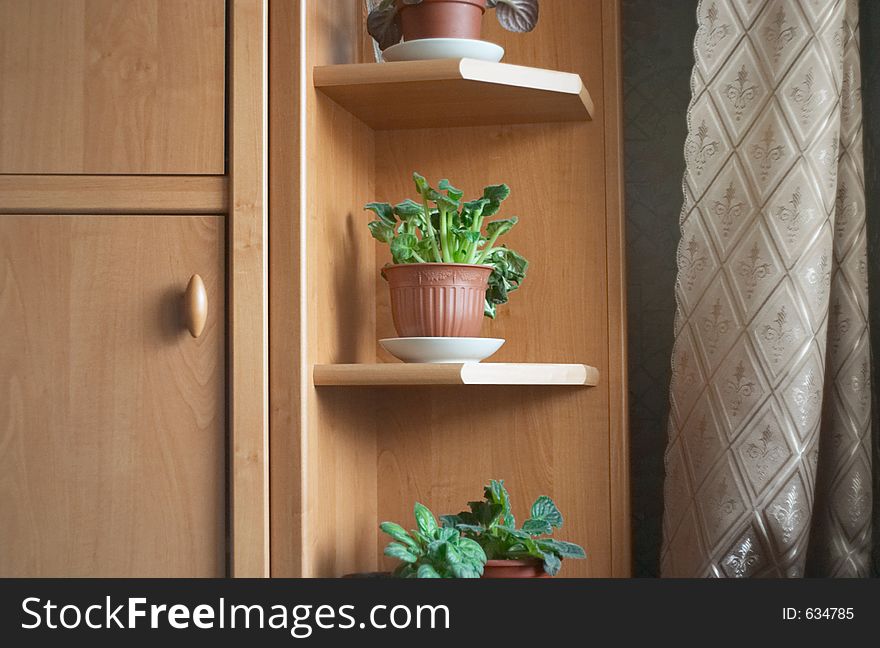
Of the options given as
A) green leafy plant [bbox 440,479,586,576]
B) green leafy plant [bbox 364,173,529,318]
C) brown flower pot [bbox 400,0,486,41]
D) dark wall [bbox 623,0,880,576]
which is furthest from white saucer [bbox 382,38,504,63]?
green leafy plant [bbox 440,479,586,576]

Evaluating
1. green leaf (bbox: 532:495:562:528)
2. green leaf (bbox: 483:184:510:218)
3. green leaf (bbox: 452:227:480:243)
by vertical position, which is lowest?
green leaf (bbox: 532:495:562:528)

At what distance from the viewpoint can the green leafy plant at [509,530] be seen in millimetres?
1245

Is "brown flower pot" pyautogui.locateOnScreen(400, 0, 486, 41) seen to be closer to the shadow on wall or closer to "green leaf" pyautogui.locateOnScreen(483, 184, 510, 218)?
"green leaf" pyautogui.locateOnScreen(483, 184, 510, 218)

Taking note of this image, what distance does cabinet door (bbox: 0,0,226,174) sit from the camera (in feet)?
3.96

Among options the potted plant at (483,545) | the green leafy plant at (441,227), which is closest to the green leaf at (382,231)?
the green leafy plant at (441,227)

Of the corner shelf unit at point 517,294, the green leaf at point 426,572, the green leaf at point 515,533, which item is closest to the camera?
the green leaf at point 426,572

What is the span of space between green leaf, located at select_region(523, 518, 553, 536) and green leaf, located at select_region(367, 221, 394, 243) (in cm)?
42

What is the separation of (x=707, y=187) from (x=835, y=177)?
6.5 inches

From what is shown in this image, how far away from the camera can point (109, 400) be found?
1188 millimetres

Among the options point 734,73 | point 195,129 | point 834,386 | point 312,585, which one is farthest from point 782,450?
point 195,129

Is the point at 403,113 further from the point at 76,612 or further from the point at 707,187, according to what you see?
the point at 76,612

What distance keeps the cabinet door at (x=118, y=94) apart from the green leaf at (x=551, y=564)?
633mm

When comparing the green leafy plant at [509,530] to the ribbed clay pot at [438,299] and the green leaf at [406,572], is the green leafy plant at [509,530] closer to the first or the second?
the green leaf at [406,572]

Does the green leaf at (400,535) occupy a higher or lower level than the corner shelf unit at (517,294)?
lower
